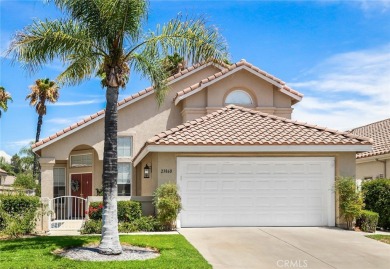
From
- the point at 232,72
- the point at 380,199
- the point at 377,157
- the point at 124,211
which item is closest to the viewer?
the point at 124,211

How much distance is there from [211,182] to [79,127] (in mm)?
8393

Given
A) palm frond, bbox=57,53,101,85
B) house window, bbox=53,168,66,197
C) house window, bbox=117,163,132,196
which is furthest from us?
house window, bbox=53,168,66,197

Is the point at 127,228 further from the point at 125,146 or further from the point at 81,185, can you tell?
the point at 81,185

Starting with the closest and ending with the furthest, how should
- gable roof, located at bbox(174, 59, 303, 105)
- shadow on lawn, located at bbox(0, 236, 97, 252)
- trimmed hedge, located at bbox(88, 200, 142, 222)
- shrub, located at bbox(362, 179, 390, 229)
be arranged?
1. shadow on lawn, located at bbox(0, 236, 97, 252)
2. trimmed hedge, located at bbox(88, 200, 142, 222)
3. shrub, located at bbox(362, 179, 390, 229)
4. gable roof, located at bbox(174, 59, 303, 105)

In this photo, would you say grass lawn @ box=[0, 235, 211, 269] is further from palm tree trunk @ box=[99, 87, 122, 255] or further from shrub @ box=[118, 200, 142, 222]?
shrub @ box=[118, 200, 142, 222]

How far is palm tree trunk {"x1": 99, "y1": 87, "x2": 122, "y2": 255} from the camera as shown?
11.3 m

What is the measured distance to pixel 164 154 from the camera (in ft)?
53.9

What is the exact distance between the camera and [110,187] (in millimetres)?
11555

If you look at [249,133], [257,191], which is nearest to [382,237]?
[257,191]

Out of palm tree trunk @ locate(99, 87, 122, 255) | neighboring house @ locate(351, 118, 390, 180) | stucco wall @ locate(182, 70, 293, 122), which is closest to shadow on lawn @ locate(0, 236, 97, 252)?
palm tree trunk @ locate(99, 87, 122, 255)

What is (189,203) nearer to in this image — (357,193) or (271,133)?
(271,133)

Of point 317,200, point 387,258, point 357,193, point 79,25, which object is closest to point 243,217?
point 317,200

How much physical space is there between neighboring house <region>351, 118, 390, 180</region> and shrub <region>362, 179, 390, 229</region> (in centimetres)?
498

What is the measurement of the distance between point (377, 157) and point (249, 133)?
9.38 meters
